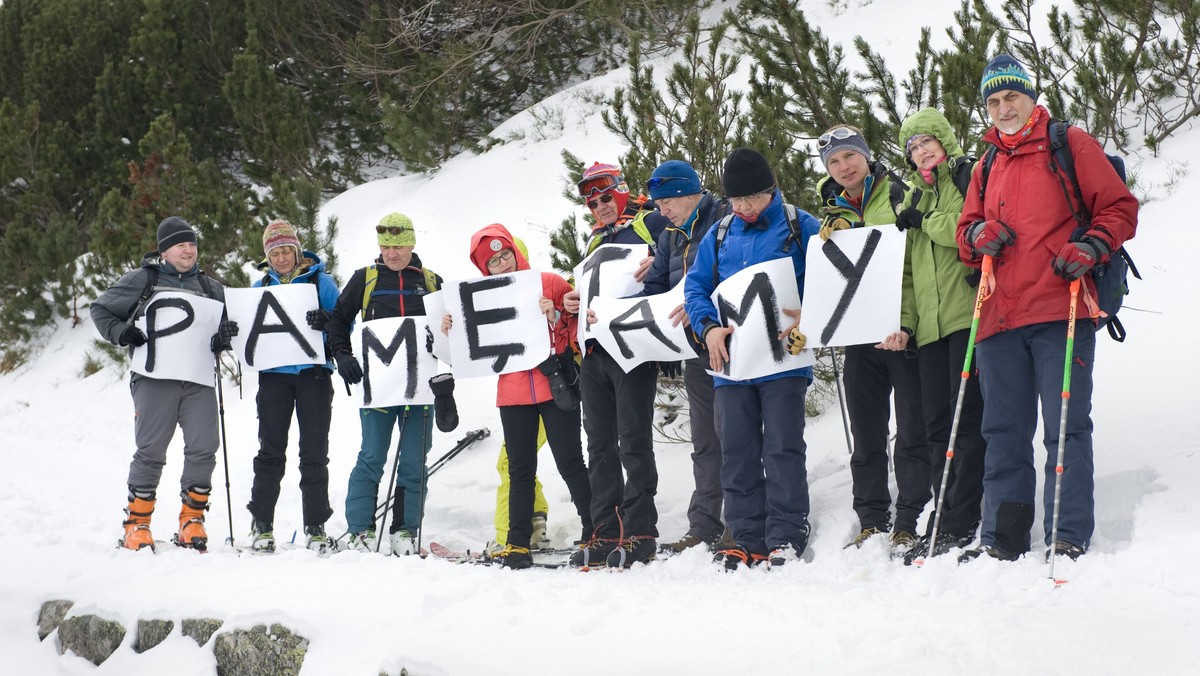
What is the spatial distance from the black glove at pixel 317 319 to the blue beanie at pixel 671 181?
92.3 inches

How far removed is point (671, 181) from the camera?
586 cm

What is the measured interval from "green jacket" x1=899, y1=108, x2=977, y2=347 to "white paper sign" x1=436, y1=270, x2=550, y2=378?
206 centimetres

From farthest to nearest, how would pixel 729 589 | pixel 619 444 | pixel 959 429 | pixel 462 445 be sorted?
pixel 462 445, pixel 619 444, pixel 959 429, pixel 729 589

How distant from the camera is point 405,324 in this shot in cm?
681

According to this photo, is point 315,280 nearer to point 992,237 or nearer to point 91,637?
point 91,637

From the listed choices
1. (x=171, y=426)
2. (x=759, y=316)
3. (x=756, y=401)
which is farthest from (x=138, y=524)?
(x=759, y=316)

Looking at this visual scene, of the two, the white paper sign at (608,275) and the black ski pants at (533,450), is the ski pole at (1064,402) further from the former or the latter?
the black ski pants at (533,450)

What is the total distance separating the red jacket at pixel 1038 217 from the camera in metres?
4.35

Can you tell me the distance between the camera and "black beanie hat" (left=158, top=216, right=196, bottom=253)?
22.7 feet

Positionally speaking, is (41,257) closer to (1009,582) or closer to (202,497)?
(202,497)

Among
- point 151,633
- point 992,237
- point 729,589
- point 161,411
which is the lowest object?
point 151,633

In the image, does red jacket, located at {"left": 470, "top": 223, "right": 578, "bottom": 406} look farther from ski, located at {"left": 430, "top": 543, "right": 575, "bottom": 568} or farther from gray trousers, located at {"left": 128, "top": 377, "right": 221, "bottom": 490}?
gray trousers, located at {"left": 128, "top": 377, "right": 221, "bottom": 490}

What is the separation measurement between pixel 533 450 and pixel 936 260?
239 centimetres

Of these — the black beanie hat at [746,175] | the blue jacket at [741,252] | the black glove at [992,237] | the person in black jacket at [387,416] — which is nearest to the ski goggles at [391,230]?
the person in black jacket at [387,416]
